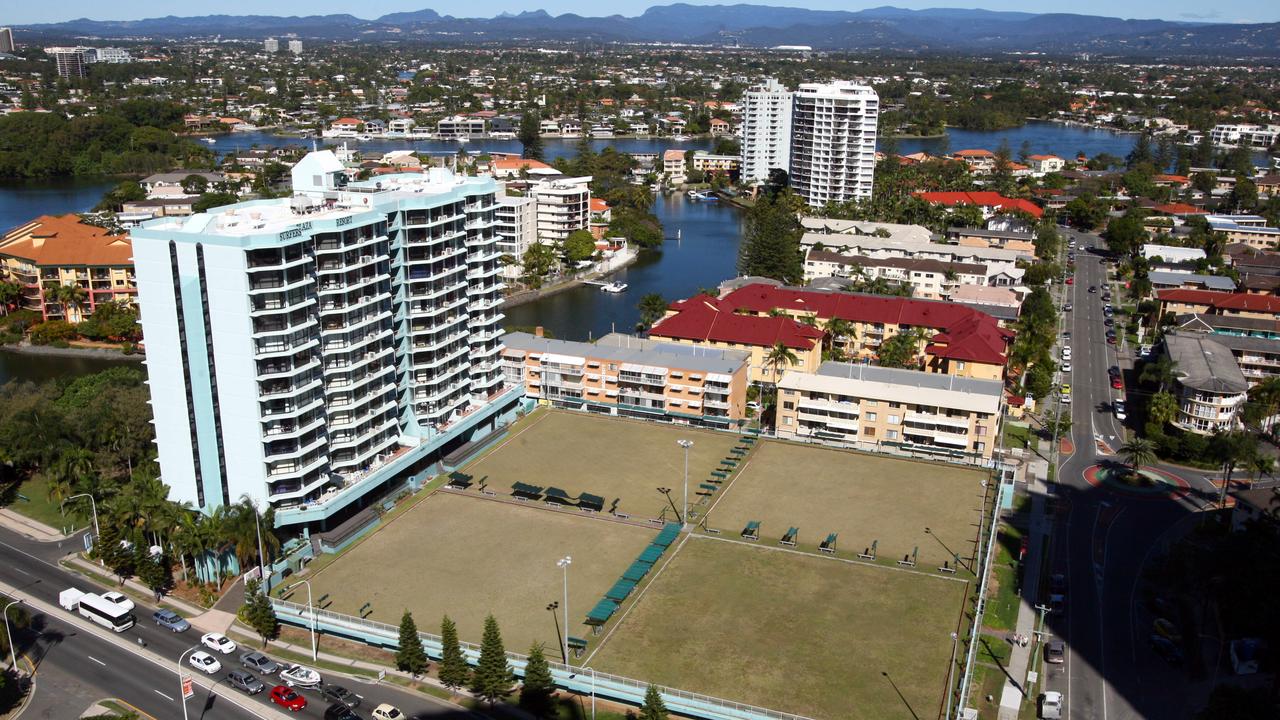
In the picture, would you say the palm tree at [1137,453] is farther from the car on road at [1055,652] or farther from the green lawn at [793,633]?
the green lawn at [793,633]

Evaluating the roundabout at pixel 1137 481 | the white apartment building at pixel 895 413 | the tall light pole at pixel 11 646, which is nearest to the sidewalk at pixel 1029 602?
the roundabout at pixel 1137 481

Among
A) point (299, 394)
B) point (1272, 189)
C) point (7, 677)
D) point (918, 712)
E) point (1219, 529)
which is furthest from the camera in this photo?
point (1272, 189)

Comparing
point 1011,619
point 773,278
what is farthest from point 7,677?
point 773,278

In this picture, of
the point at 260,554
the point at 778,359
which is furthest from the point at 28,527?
the point at 778,359

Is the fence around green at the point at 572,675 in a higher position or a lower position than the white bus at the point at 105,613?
higher

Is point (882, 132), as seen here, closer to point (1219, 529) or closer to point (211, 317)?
point (1219, 529)

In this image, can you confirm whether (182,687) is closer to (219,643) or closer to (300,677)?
(300,677)

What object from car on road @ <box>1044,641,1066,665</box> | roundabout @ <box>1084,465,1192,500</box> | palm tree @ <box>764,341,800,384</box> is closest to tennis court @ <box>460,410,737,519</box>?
palm tree @ <box>764,341,800,384</box>
